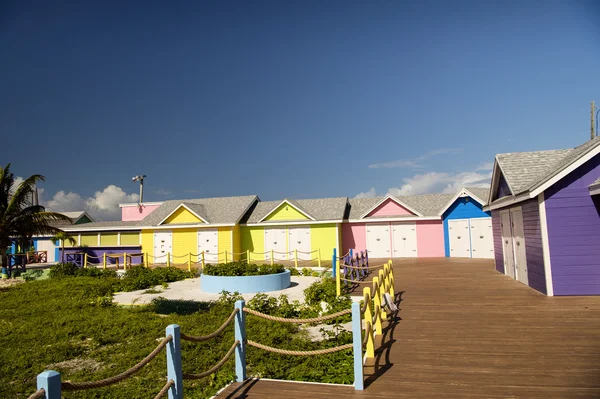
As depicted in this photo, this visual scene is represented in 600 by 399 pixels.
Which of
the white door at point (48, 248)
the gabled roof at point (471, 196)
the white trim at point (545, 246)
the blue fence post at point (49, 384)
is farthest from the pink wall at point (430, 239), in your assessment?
the white door at point (48, 248)

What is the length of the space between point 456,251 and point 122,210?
31.0 metres

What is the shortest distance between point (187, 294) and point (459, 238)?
59.5 feet

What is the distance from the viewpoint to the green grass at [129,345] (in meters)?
6.91

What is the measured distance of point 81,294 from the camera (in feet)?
56.2

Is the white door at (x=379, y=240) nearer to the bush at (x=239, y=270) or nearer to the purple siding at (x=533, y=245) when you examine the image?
the bush at (x=239, y=270)

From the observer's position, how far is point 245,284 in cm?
1628

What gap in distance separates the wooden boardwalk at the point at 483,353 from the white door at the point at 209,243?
65.3 feet

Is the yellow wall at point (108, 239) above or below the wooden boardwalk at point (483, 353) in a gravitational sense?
above

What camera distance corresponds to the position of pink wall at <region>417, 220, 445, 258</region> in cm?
2661

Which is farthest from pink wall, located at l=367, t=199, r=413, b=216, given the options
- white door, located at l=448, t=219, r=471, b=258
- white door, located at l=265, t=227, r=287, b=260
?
white door, located at l=265, t=227, r=287, b=260

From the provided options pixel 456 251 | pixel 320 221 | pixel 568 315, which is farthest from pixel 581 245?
pixel 320 221

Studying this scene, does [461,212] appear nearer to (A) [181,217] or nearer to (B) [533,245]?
(B) [533,245]

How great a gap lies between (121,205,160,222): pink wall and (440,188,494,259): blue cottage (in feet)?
88.0

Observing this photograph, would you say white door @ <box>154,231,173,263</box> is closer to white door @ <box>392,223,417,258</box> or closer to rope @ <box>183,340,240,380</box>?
white door @ <box>392,223,417,258</box>
